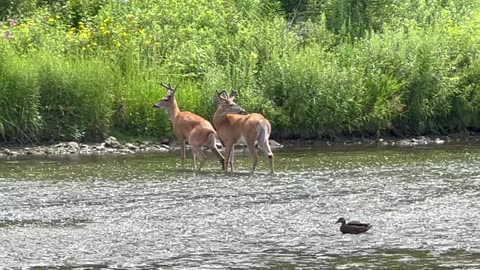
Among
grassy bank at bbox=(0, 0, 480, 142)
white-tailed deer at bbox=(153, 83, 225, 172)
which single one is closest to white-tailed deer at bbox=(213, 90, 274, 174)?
white-tailed deer at bbox=(153, 83, 225, 172)

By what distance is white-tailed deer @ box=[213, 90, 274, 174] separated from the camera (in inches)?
822

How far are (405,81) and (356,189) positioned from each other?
9754mm

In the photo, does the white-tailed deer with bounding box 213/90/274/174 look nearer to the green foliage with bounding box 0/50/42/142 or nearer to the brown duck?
the green foliage with bounding box 0/50/42/142

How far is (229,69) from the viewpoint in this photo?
88.5 feet

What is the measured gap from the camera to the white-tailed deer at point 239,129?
68.5 ft

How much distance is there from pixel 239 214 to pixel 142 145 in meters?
9.42

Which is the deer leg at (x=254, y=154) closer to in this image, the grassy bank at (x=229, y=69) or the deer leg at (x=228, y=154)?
the deer leg at (x=228, y=154)

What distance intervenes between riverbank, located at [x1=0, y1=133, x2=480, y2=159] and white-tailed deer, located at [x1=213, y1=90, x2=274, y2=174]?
314cm

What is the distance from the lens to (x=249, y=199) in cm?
1722

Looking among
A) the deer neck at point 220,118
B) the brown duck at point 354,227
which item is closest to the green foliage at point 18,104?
the deer neck at point 220,118

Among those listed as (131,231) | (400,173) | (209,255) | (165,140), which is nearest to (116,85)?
(165,140)

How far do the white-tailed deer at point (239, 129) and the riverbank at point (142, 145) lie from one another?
314 centimetres

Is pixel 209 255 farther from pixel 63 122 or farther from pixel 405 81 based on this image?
pixel 405 81

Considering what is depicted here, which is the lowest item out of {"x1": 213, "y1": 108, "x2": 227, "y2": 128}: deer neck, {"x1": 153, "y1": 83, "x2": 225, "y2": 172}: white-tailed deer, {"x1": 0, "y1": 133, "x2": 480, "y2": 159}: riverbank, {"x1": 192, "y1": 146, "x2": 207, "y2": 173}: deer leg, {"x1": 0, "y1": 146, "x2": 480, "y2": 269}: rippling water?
{"x1": 0, "y1": 146, "x2": 480, "y2": 269}: rippling water
